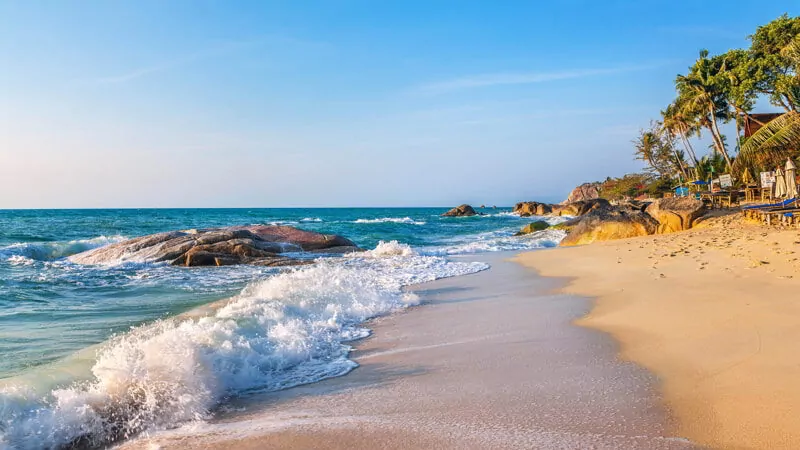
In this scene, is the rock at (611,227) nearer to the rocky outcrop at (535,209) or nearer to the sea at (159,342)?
the sea at (159,342)

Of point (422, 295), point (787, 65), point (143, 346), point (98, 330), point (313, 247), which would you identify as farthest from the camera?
point (787, 65)

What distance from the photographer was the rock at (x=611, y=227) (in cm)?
2055

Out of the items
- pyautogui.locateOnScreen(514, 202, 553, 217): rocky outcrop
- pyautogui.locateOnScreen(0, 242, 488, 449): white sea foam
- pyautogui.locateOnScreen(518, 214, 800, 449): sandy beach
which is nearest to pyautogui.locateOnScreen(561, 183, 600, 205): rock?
pyautogui.locateOnScreen(514, 202, 553, 217): rocky outcrop

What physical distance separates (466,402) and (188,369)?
2481 mm

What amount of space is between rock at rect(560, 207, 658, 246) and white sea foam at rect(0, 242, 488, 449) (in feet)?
47.9

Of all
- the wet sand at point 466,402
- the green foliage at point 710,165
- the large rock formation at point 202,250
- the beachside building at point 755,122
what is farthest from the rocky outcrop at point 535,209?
the wet sand at point 466,402

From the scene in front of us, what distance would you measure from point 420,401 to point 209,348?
7.80 ft

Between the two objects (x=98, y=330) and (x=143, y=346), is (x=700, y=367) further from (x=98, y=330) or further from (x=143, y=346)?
(x=98, y=330)

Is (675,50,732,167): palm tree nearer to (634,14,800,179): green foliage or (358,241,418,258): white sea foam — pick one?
(634,14,800,179): green foliage

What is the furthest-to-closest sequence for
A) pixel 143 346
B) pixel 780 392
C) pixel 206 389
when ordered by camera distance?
pixel 143 346 < pixel 206 389 < pixel 780 392

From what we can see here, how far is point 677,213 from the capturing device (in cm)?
2075

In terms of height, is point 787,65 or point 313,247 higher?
point 787,65

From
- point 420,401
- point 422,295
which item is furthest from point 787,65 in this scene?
point 420,401

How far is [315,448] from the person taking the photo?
10.9 feet
